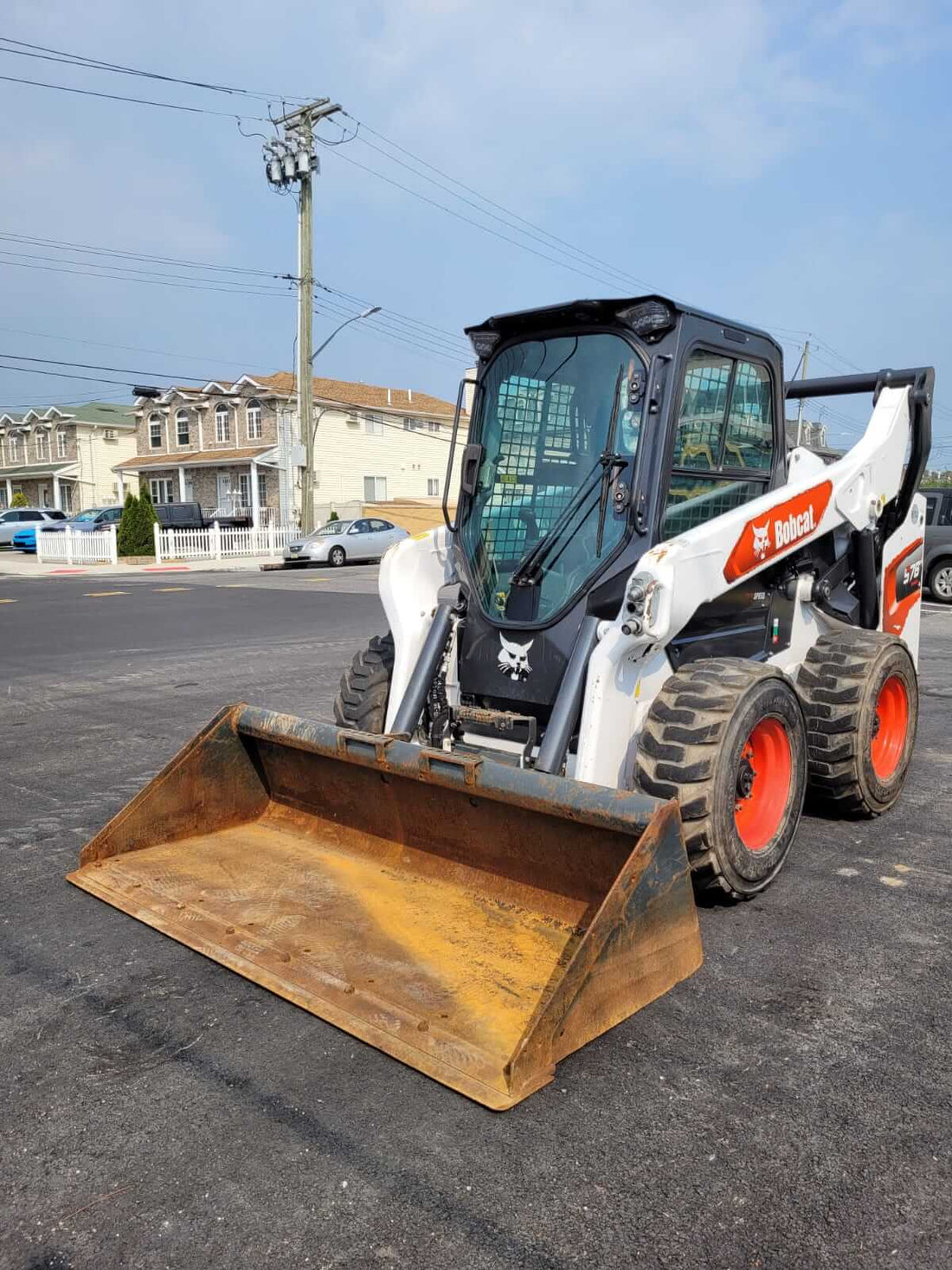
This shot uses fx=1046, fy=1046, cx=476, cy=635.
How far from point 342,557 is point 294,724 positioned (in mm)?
26669

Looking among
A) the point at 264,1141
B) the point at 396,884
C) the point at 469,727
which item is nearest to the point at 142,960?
the point at 396,884

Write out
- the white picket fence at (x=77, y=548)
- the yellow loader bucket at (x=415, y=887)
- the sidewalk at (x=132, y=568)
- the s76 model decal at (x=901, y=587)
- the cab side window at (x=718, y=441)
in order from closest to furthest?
1. the yellow loader bucket at (x=415, y=887)
2. the cab side window at (x=718, y=441)
3. the s76 model decal at (x=901, y=587)
4. the sidewalk at (x=132, y=568)
5. the white picket fence at (x=77, y=548)

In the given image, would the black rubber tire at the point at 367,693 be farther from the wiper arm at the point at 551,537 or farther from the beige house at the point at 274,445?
the beige house at the point at 274,445

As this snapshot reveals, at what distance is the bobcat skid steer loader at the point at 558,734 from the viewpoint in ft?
11.4

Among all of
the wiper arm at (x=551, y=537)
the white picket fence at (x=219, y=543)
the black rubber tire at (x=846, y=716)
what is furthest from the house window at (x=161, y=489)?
the wiper arm at (x=551, y=537)

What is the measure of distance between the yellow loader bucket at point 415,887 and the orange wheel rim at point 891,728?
2.66 metres

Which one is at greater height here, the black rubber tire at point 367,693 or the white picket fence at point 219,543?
the black rubber tire at point 367,693

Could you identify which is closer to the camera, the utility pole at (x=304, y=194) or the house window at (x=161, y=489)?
the utility pole at (x=304, y=194)

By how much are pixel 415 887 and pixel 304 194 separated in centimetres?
3104

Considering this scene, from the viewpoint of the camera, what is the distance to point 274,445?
44.6 metres

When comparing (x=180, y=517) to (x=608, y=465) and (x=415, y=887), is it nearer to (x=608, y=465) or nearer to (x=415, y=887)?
(x=608, y=465)

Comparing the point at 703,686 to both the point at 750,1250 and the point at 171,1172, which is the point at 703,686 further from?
the point at 171,1172

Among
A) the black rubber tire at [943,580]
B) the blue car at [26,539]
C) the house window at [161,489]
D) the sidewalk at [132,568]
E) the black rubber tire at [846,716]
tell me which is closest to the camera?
the black rubber tire at [846,716]

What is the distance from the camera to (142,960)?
3.95 meters
